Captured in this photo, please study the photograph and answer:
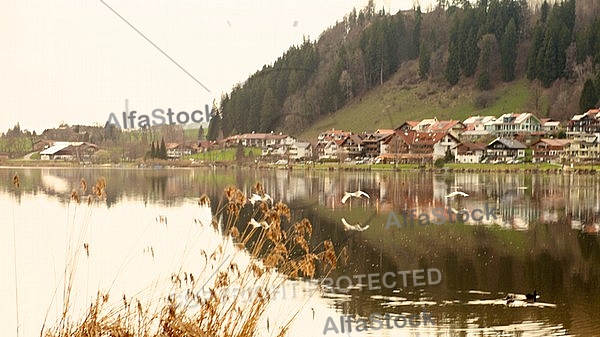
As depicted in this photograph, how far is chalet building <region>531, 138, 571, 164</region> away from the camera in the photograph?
63519 mm

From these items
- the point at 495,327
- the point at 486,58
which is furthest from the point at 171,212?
the point at 486,58

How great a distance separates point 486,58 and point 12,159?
52.3 metres

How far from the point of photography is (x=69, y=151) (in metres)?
72.4

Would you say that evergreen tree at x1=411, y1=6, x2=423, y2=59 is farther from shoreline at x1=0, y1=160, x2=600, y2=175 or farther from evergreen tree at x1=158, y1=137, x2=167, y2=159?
evergreen tree at x1=158, y1=137, x2=167, y2=159

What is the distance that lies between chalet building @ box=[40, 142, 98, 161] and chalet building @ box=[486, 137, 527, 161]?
33.5 meters

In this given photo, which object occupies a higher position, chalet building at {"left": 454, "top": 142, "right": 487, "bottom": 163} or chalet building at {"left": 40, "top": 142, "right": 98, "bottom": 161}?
chalet building at {"left": 40, "top": 142, "right": 98, "bottom": 161}

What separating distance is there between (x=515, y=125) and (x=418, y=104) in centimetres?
1476

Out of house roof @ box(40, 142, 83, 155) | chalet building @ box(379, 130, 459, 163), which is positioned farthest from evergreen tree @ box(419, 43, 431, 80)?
house roof @ box(40, 142, 83, 155)

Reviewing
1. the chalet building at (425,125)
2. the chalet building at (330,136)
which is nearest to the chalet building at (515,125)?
the chalet building at (425,125)

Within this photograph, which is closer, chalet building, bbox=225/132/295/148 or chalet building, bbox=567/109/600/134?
chalet building, bbox=225/132/295/148

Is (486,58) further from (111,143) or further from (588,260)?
(588,260)

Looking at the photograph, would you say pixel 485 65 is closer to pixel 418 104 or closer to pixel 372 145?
pixel 418 104

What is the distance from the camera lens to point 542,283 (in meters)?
10.9

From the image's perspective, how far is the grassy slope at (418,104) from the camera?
79188 mm
